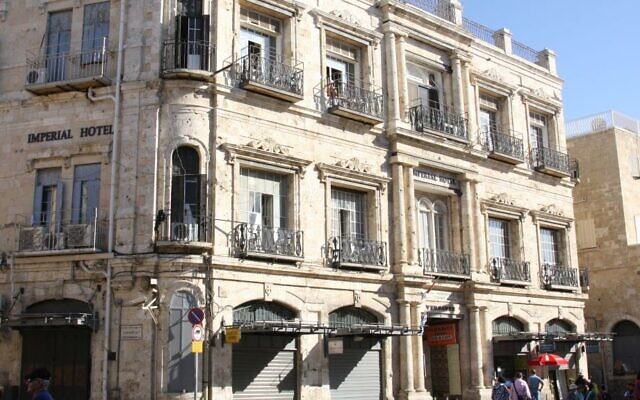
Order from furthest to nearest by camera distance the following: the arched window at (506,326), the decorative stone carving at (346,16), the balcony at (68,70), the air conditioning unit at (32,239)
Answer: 1. the arched window at (506,326)
2. the decorative stone carving at (346,16)
3. the balcony at (68,70)
4. the air conditioning unit at (32,239)

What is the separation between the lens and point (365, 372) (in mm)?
23094

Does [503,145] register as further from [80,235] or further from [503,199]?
[80,235]

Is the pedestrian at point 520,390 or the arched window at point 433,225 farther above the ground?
the arched window at point 433,225

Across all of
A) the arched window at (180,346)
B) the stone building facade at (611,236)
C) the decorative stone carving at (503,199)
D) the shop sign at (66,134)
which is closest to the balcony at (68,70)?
the shop sign at (66,134)

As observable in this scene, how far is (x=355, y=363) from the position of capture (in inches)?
901

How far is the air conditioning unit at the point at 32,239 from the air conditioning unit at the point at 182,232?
3.66m

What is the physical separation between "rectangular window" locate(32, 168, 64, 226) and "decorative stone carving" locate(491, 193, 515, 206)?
15678mm

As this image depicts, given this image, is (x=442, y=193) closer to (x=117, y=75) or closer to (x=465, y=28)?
(x=465, y=28)

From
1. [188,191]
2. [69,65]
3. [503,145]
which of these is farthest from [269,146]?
[503,145]

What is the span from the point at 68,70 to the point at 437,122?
12.5 meters

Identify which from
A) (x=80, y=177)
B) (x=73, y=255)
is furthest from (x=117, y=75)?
(x=73, y=255)

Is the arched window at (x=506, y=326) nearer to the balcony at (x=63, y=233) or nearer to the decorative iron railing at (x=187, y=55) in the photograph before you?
the decorative iron railing at (x=187, y=55)

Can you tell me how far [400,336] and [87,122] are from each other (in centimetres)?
1134

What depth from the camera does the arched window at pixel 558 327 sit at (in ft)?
98.7
